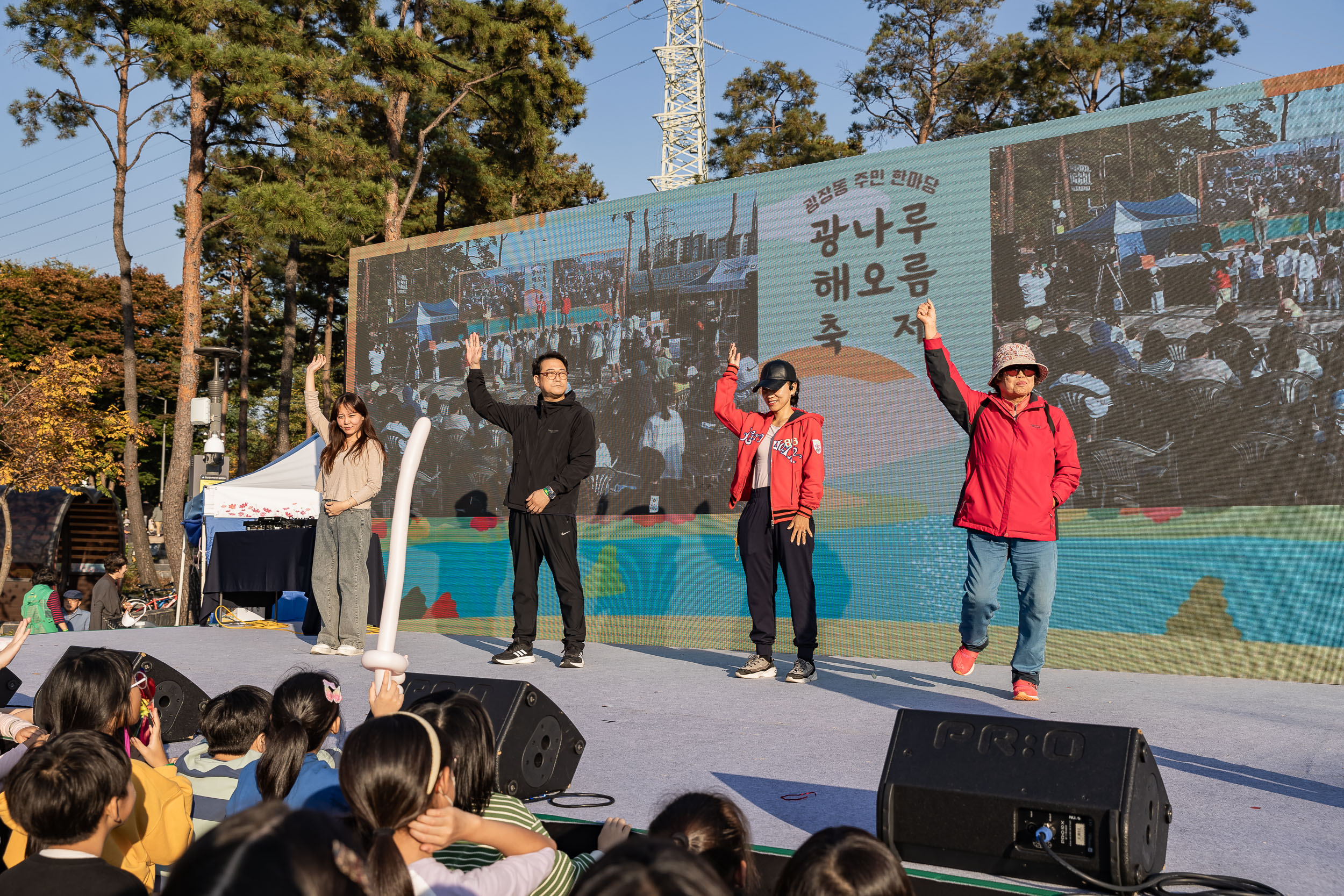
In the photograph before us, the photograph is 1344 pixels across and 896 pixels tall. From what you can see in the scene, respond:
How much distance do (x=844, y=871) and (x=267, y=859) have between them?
0.72 m

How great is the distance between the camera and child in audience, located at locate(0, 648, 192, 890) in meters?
2.15

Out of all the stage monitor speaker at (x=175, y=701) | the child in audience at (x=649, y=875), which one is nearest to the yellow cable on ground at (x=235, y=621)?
the stage monitor speaker at (x=175, y=701)

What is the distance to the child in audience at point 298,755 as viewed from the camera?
216cm

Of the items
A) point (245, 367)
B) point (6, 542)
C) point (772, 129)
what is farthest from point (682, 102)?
point (6, 542)

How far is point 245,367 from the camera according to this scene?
31.6 metres

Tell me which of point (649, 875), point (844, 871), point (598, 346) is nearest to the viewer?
point (649, 875)

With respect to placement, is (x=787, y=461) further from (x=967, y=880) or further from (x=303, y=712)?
(x=967, y=880)

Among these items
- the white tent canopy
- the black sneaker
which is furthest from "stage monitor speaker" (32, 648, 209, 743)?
the white tent canopy

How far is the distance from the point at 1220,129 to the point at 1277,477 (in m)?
2.03

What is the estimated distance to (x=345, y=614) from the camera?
6117mm

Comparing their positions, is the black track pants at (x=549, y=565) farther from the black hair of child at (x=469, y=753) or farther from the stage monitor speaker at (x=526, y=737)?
the black hair of child at (x=469, y=753)

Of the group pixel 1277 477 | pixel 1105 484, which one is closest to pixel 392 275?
pixel 1105 484

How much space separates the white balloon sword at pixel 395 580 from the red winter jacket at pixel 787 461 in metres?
2.96

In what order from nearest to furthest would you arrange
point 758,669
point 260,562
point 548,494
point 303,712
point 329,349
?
point 303,712 < point 758,669 < point 548,494 < point 260,562 < point 329,349
